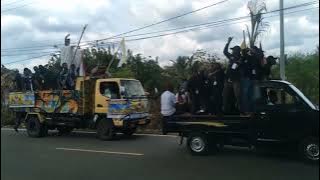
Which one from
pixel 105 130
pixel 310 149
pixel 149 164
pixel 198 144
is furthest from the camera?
→ pixel 105 130

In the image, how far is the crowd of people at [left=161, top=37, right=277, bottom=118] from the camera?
10.7 metres

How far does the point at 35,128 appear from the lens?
1781cm

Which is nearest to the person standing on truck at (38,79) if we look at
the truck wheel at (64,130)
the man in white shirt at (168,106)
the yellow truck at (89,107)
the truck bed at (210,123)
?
the yellow truck at (89,107)

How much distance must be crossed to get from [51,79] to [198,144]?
24.2ft

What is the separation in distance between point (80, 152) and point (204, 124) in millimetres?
3444

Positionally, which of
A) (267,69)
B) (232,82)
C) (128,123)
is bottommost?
(128,123)

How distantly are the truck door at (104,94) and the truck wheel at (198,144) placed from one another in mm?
4694

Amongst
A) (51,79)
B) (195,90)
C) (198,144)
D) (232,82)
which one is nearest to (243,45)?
(232,82)

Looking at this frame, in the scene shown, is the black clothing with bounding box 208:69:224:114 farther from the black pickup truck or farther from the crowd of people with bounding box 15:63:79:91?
the crowd of people with bounding box 15:63:79:91

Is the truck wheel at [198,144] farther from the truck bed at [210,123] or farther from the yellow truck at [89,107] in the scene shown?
the yellow truck at [89,107]

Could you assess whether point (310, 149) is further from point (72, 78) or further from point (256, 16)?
point (72, 78)

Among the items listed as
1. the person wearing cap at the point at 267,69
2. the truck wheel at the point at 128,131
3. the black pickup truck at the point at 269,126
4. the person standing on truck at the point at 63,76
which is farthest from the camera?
the truck wheel at the point at 128,131

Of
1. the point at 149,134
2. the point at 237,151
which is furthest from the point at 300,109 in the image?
the point at 149,134

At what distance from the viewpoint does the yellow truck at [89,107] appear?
51.8 ft
